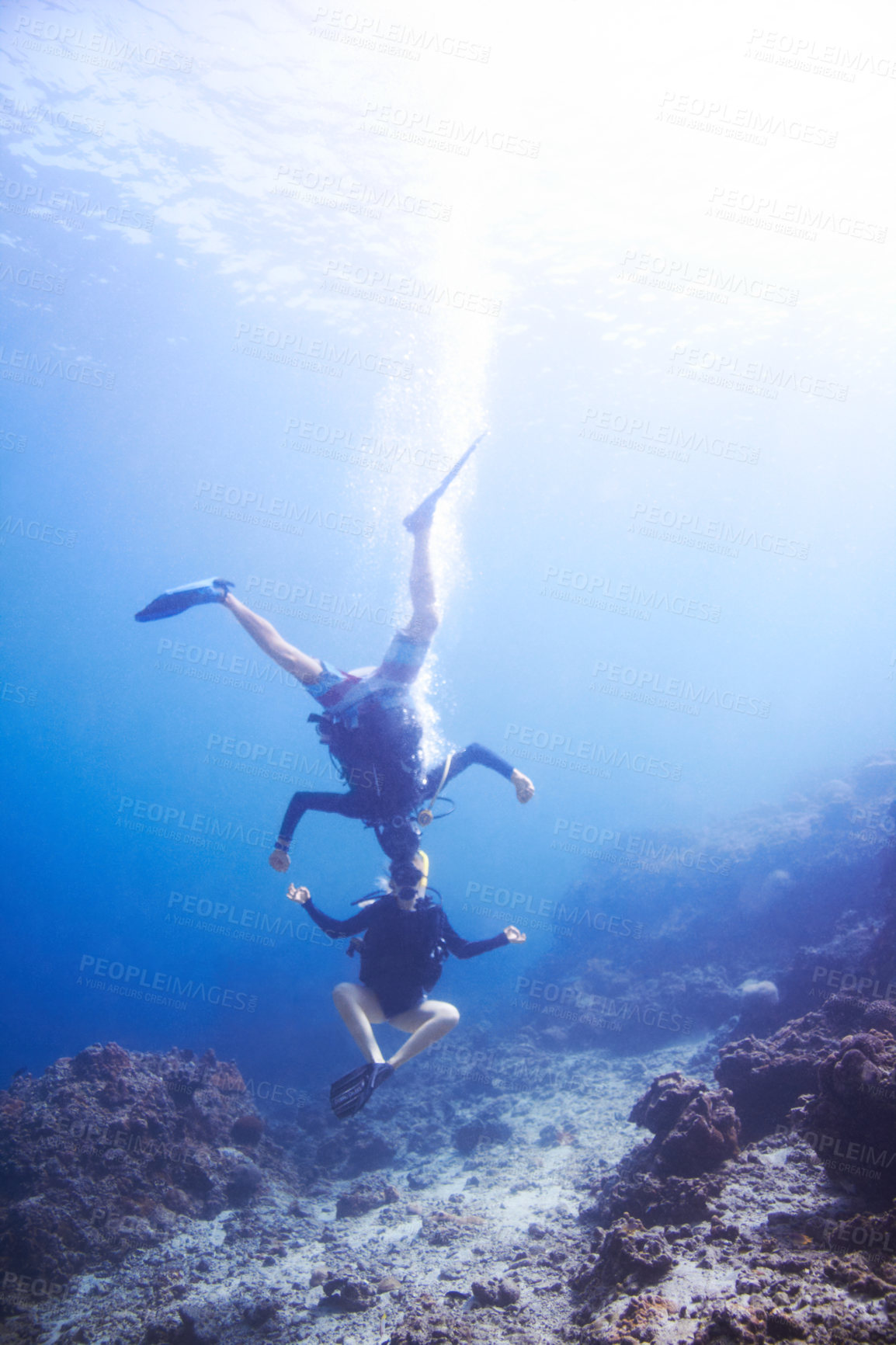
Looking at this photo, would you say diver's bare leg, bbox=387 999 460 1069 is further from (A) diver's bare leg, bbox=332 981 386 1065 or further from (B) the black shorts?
(A) diver's bare leg, bbox=332 981 386 1065

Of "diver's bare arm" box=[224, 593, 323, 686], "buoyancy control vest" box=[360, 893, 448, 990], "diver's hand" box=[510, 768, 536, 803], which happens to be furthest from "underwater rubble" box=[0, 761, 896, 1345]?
"diver's bare arm" box=[224, 593, 323, 686]

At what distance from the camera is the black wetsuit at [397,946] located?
5.61 m

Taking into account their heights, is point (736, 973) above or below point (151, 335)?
below

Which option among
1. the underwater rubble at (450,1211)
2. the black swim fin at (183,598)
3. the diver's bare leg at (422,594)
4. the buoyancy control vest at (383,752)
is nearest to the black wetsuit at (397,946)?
the buoyancy control vest at (383,752)

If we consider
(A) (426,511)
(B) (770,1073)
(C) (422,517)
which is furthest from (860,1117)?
(A) (426,511)

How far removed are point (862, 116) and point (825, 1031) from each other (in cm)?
2141

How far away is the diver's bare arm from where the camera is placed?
22.9ft

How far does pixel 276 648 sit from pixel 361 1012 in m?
4.03

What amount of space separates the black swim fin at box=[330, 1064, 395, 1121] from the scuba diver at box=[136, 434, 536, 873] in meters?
1.74

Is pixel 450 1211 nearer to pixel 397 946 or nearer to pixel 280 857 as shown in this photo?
→ pixel 397 946

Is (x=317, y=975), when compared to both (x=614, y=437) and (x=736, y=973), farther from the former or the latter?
(x=614, y=437)

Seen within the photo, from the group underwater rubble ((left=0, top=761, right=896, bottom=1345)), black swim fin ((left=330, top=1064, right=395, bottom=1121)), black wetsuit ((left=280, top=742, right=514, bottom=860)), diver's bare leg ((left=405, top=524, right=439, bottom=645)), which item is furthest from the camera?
diver's bare leg ((left=405, top=524, right=439, bottom=645))

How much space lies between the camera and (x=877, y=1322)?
104 inches

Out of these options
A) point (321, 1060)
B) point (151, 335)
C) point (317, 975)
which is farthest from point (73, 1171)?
point (151, 335)
